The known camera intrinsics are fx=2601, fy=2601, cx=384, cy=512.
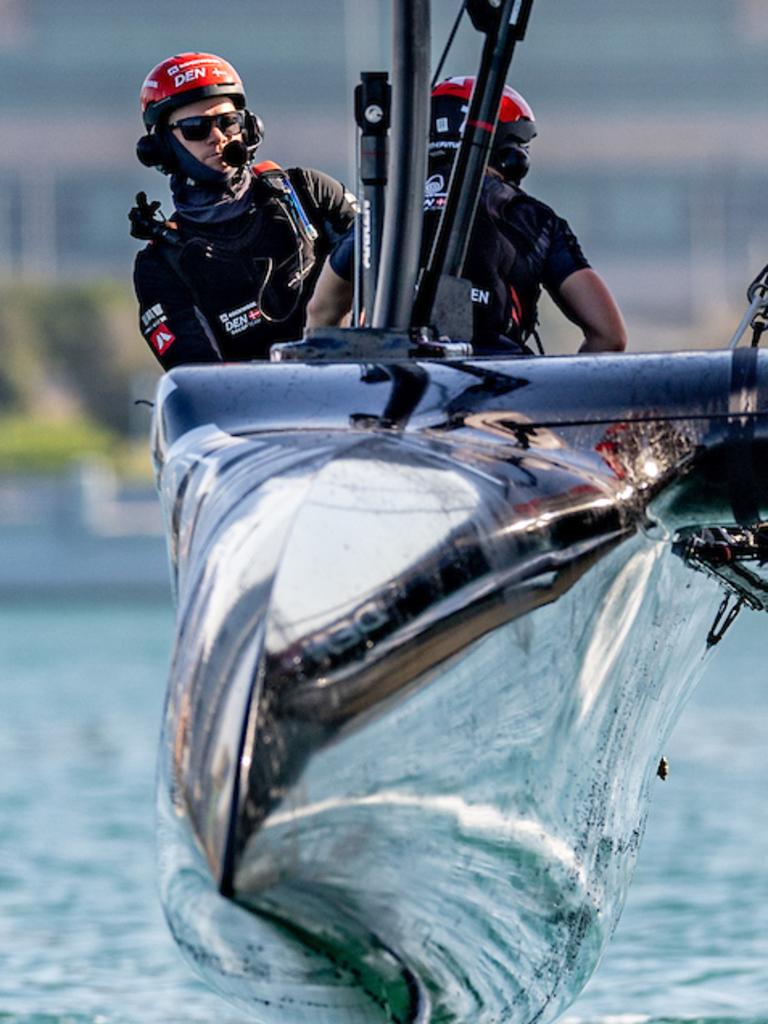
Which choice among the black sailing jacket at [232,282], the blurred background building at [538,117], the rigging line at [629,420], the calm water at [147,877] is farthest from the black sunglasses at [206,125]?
the blurred background building at [538,117]

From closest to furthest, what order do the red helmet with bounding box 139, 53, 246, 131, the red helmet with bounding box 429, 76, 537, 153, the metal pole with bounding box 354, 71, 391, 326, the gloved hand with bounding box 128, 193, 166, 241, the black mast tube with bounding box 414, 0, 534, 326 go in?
the black mast tube with bounding box 414, 0, 534, 326 → the metal pole with bounding box 354, 71, 391, 326 → the red helmet with bounding box 429, 76, 537, 153 → the red helmet with bounding box 139, 53, 246, 131 → the gloved hand with bounding box 128, 193, 166, 241

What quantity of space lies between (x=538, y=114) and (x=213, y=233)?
3488 inches

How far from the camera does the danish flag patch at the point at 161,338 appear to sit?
7.69 metres

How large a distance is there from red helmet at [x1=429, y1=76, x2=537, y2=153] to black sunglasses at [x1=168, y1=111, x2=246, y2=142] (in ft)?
2.16

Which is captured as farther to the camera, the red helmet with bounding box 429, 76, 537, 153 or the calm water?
the calm water

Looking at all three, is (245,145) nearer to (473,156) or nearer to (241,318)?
(241,318)

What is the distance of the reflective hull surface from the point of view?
→ 4.25 m

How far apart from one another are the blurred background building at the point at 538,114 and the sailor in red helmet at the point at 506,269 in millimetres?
73612

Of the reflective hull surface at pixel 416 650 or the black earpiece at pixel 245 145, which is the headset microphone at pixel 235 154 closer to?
the black earpiece at pixel 245 145

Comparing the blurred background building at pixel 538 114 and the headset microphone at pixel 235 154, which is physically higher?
the headset microphone at pixel 235 154

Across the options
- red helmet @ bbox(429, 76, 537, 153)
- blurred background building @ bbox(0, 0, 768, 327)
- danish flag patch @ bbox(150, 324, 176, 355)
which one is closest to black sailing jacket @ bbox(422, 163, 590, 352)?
red helmet @ bbox(429, 76, 537, 153)

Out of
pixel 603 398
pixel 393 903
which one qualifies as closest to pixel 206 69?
pixel 603 398

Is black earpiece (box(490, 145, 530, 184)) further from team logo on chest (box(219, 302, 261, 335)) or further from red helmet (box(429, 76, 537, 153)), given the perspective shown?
team logo on chest (box(219, 302, 261, 335))

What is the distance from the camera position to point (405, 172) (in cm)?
589
